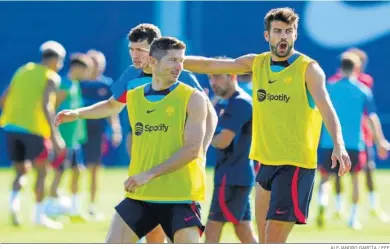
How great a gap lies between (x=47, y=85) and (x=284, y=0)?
1126 centimetres

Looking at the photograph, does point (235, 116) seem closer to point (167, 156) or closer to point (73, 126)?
point (167, 156)

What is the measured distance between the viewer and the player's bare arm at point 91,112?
28.6ft

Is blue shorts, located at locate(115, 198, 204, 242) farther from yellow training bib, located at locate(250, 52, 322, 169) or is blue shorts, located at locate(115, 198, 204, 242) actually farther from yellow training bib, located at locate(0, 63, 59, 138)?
yellow training bib, located at locate(0, 63, 59, 138)

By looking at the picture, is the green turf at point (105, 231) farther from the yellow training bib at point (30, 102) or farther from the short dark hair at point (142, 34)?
the short dark hair at point (142, 34)

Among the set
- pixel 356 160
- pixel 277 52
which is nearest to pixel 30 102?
pixel 356 160

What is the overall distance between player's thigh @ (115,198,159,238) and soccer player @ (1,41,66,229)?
669 centimetres

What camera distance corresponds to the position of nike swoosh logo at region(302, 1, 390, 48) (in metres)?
25.3

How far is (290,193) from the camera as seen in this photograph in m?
8.66

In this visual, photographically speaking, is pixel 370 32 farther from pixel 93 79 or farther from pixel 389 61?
pixel 93 79

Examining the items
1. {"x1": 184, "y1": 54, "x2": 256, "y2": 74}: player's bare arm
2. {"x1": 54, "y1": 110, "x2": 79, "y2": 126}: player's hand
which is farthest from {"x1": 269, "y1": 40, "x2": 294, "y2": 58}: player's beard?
{"x1": 54, "y1": 110, "x2": 79, "y2": 126}: player's hand

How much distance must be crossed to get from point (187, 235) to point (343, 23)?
18.2 m

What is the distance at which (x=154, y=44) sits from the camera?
26.1 feet

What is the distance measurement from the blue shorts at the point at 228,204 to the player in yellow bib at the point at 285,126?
176 centimetres

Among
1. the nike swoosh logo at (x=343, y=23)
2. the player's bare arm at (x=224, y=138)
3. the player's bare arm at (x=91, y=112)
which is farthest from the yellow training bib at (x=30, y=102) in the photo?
the nike swoosh logo at (x=343, y=23)
